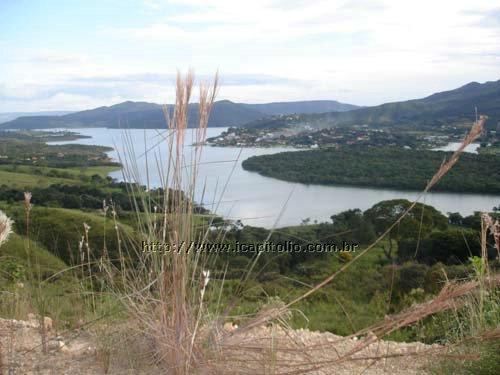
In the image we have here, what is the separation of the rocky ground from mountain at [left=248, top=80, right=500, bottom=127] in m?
27.5

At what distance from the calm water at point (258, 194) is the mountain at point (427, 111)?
38.1 feet

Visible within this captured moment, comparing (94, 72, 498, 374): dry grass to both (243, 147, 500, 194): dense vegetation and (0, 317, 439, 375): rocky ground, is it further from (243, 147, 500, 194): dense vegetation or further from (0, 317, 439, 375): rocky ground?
(243, 147, 500, 194): dense vegetation

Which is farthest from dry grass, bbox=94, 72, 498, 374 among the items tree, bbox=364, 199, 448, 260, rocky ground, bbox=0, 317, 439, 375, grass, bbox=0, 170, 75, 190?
grass, bbox=0, 170, 75, 190

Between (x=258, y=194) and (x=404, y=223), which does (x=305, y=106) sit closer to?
(x=404, y=223)

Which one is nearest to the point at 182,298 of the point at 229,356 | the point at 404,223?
the point at 229,356

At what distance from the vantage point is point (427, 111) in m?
42.7

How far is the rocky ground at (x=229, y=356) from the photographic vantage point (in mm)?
1929

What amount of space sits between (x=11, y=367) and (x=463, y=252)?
9.82 m

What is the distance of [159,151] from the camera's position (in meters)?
1.97

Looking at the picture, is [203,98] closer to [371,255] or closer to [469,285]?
[469,285]

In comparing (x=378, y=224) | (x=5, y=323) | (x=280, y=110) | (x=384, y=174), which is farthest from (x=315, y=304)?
(x=280, y=110)

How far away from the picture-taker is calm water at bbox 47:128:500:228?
6.78 ft

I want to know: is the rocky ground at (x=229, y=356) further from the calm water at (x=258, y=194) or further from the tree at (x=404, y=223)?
the tree at (x=404, y=223)

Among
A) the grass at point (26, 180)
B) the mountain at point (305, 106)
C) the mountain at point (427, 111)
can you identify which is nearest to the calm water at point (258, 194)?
the grass at point (26, 180)
